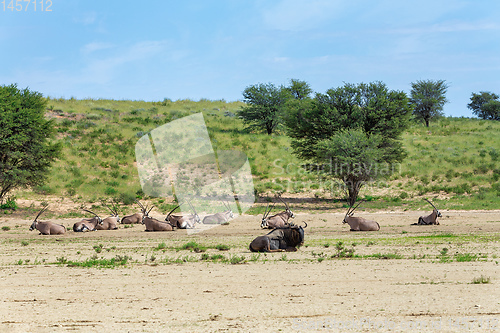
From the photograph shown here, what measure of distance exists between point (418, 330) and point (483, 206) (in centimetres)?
2370

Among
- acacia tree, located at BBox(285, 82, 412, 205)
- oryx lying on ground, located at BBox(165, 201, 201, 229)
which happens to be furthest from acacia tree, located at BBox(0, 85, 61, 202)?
acacia tree, located at BBox(285, 82, 412, 205)

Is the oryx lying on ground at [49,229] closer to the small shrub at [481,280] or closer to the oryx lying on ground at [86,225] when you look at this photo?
the oryx lying on ground at [86,225]

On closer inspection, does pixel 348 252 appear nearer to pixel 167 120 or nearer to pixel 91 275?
pixel 91 275

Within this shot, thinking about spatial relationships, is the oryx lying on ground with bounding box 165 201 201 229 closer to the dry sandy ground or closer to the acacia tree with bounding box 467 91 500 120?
the dry sandy ground

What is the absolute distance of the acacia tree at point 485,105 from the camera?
3339 inches

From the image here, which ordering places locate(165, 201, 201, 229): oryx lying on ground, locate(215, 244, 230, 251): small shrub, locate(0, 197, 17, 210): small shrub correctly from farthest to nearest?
locate(0, 197, 17, 210): small shrub < locate(165, 201, 201, 229): oryx lying on ground < locate(215, 244, 230, 251): small shrub

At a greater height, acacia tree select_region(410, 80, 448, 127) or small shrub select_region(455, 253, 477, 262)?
acacia tree select_region(410, 80, 448, 127)

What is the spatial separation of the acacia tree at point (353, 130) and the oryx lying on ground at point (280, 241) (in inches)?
705

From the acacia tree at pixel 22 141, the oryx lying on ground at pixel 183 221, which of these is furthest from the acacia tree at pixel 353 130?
the acacia tree at pixel 22 141

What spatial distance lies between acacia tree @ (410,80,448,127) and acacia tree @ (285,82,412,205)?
118 ft

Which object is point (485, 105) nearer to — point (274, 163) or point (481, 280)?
point (274, 163)

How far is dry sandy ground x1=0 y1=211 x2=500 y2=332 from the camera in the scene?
6.77 meters

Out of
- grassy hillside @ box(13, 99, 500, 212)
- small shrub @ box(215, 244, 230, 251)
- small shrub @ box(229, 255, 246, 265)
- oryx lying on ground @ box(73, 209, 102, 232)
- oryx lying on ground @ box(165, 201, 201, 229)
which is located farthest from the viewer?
grassy hillside @ box(13, 99, 500, 212)

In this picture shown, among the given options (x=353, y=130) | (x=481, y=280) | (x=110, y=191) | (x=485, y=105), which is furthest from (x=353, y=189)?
(x=485, y=105)
